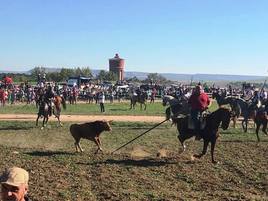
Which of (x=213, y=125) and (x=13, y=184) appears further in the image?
(x=213, y=125)

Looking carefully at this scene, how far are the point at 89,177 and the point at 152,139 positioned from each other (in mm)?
7685

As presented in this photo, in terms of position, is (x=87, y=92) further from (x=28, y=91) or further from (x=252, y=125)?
(x=252, y=125)

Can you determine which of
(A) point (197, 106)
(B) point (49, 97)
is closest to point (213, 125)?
(A) point (197, 106)

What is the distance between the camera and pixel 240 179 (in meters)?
12.5

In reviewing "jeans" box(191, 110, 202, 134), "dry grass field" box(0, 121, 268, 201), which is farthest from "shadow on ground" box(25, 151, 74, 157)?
"jeans" box(191, 110, 202, 134)

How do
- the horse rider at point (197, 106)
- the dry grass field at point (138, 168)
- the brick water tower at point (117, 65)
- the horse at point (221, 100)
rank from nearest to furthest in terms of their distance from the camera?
the dry grass field at point (138, 168)
the horse rider at point (197, 106)
the horse at point (221, 100)
the brick water tower at point (117, 65)

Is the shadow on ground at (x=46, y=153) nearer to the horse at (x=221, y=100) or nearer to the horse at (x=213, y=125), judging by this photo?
the horse at (x=213, y=125)

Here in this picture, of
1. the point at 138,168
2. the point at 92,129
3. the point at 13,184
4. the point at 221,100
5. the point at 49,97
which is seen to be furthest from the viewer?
the point at 221,100

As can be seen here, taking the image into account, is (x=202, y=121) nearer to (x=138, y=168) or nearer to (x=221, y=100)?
(x=138, y=168)

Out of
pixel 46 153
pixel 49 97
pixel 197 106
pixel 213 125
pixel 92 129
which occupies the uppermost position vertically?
pixel 197 106

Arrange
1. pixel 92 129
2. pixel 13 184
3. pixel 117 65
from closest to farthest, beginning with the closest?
pixel 13 184 < pixel 92 129 < pixel 117 65

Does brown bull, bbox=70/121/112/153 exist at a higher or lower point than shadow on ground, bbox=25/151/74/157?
higher

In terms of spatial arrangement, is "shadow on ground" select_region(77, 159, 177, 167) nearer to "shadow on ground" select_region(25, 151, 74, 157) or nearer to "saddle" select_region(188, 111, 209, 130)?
"saddle" select_region(188, 111, 209, 130)

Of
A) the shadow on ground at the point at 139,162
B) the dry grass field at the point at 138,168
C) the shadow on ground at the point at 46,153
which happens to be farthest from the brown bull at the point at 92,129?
the shadow on ground at the point at 139,162
